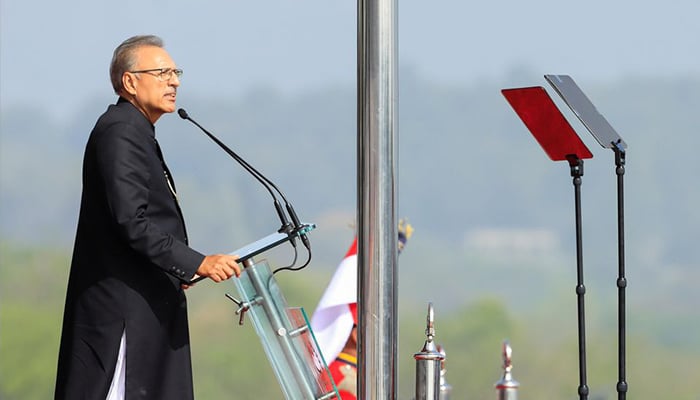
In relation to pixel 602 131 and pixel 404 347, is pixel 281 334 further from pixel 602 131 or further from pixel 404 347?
pixel 404 347

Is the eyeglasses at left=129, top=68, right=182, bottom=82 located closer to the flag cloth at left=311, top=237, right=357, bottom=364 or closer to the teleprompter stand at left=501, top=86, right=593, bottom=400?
the teleprompter stand at left=501, top=86, right=593, bottom=400

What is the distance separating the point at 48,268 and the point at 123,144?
22.1 ft

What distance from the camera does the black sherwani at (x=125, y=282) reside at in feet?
8.50

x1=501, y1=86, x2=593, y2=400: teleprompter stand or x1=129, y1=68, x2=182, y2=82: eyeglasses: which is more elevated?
x1=129, y1=68, x2=182, y2=82: eyeglasses

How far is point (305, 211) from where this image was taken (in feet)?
29.2

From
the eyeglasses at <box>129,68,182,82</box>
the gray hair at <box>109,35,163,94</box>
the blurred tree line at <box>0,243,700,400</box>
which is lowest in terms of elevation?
the blurred tree line at <box>0,243,700,400</box>

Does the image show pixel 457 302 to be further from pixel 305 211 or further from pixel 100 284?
pixel 100 284

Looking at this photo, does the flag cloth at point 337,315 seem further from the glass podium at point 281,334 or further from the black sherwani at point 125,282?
the black sherwani at point 125,282

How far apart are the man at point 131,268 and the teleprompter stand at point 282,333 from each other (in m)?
0.21

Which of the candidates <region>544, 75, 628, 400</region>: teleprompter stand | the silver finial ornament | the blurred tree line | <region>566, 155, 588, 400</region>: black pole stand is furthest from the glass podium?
the blurred tree line

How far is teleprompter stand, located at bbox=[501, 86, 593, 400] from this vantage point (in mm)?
3197

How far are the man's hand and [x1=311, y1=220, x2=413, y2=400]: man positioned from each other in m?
1.89

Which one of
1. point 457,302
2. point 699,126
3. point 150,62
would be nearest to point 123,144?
point 150,62

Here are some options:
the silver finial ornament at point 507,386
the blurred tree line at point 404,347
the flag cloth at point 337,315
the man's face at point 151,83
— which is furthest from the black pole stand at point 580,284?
the blurred tree line at point 404,347
